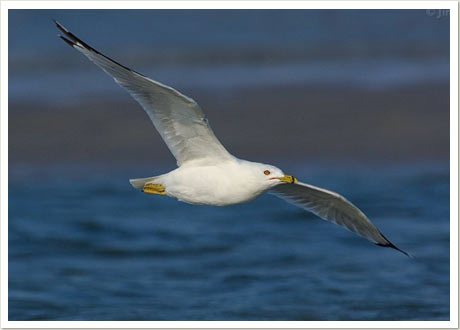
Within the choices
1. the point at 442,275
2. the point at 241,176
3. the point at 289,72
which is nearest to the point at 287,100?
the point at 289,72

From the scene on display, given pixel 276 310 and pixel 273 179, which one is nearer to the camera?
pixel 273 179

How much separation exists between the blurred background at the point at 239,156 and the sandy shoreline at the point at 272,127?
0.10ft

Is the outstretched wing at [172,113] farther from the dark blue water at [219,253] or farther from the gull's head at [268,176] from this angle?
the dark blue water at [219,253]

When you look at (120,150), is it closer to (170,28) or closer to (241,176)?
(170,28)

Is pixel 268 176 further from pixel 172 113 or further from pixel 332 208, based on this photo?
pixel 332 208

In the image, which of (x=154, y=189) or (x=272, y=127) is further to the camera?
Answer: (x=272, y=127)

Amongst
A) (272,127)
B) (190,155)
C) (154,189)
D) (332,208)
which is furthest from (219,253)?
(190,155)

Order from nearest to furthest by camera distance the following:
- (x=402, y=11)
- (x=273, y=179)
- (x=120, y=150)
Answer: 1. (x=273, y=179)
2. (x=120, y=150)
3. (x=402, y=11)

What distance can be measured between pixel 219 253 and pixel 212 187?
5.21m

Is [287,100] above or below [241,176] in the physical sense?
above

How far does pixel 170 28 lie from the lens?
790 inches

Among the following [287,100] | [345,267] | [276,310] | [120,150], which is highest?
[287,100]

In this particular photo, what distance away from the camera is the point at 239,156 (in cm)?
1527

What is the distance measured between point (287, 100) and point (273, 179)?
9129 mm
